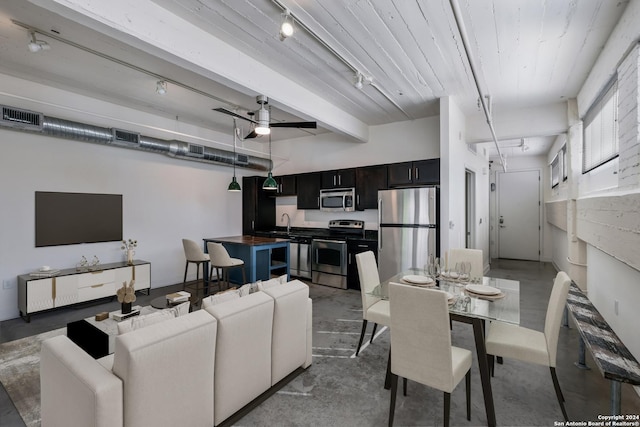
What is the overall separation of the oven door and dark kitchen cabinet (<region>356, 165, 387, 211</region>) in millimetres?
894

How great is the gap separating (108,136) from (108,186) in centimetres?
87

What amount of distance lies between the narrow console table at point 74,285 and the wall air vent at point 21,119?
193 cm

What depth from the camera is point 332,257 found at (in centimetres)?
542

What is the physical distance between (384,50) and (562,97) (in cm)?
306

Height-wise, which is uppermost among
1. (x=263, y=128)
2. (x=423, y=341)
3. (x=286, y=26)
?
(x=286, y=26)

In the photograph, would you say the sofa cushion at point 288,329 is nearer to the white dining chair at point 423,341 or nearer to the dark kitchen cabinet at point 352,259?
the white dining chair at point 423,341

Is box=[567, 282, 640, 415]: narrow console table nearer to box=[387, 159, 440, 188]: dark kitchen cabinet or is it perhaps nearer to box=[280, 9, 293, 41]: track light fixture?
box=[387, 159, 440, 188]: dark kitchen cabinet

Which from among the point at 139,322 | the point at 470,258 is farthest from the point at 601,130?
the point at 139,322

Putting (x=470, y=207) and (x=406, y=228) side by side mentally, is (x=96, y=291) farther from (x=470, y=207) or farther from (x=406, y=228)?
(x=470, y=207)

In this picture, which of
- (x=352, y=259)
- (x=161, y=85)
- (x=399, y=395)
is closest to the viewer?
(x=399, y=395)

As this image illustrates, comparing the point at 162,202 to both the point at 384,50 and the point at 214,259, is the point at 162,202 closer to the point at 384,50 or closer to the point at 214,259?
the point at 214,259

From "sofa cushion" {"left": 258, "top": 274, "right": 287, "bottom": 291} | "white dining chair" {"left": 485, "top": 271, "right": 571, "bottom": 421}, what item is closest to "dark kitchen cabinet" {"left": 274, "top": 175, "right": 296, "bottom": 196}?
"sofa cushion" {"left": 258, "top": 274, "right": 287, "bottom": 291}

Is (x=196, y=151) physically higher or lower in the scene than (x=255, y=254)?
higher

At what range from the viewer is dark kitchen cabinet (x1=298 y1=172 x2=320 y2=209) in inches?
246
